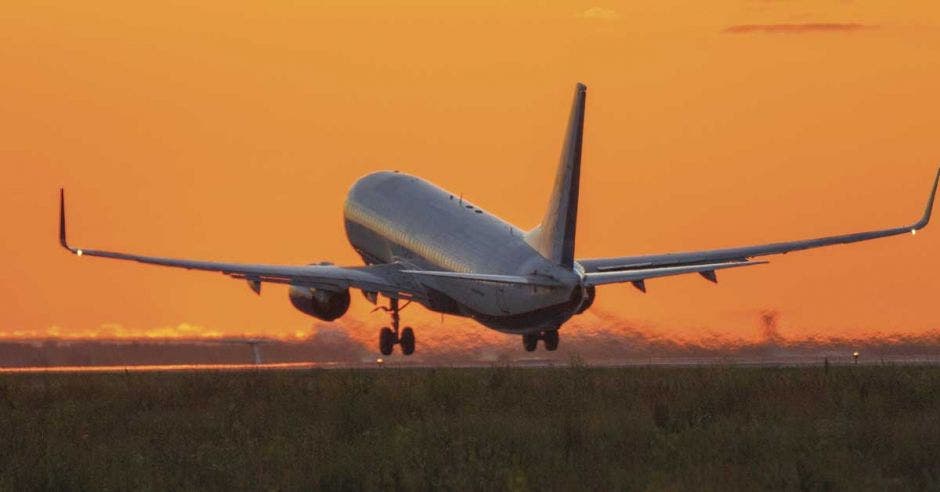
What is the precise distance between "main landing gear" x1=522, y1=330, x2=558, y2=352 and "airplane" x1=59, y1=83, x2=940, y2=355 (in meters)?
0.07

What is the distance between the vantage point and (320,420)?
170ft

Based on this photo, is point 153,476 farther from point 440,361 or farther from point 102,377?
point 440,361

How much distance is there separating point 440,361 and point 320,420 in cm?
2916

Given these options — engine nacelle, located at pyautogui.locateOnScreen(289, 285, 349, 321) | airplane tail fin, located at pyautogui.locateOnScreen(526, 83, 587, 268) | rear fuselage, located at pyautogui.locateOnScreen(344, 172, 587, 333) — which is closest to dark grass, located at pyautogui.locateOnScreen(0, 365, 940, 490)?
rear fuselage, located at pyautogui.locateOnScreen(344, 172, 587, 333)

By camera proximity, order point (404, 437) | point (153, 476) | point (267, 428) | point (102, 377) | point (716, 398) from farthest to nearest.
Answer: point (102, 377) → point (716, 398) → point (267, 428) → point (404, 437) → point (153, 476)

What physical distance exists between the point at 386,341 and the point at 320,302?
2830mm

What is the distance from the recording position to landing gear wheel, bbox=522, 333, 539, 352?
254 feet

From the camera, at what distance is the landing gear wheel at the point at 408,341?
8106 centimetres

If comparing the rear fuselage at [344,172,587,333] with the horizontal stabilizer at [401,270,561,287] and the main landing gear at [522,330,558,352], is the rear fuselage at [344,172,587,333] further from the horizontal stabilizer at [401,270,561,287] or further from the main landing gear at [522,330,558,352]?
the main landing gear at [522,330,558,352]

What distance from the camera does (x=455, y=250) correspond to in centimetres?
7588

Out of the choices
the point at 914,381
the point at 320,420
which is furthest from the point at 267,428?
the point at 914,381

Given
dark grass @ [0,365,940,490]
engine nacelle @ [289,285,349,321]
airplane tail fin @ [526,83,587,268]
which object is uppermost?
airplane tail fin @ [526,83,587,268]

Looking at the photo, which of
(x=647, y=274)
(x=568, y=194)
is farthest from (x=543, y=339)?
(x=568, y=194)

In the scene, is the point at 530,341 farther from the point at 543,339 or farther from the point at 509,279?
the point at 509,279
